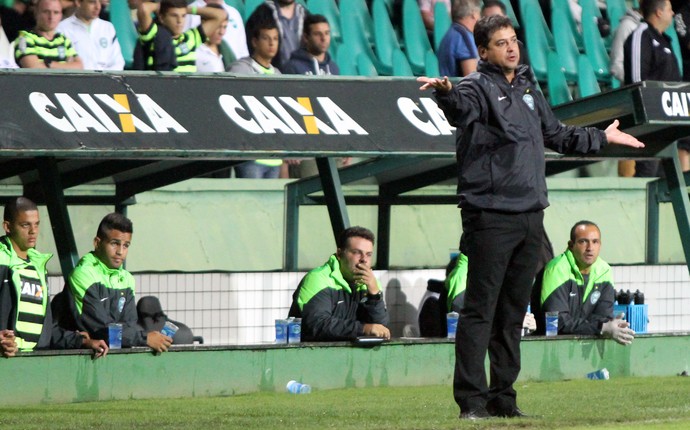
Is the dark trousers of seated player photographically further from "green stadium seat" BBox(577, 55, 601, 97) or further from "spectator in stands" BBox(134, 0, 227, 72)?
"green stadium seat" BBox(577, 55, 601, 97)

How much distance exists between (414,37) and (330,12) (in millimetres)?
946

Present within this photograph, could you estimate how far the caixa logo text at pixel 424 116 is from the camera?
9.87 meters

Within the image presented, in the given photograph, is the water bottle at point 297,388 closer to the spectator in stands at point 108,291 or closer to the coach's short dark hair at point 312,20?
the spectator in stands at point 108,291

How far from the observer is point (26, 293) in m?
8.70

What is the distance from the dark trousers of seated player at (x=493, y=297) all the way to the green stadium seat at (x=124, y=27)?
24.9 ft

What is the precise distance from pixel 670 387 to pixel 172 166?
12.6 ft

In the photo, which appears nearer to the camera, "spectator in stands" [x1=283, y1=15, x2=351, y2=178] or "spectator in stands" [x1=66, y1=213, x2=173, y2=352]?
"spectator in stands" [x1=66, y1=213, x2=173, y2=352]

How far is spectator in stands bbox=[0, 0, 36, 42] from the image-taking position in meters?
12.6

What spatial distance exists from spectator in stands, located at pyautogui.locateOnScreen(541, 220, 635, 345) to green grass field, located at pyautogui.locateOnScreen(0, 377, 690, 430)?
62 cm

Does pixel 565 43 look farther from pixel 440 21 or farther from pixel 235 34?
pixel 235 34

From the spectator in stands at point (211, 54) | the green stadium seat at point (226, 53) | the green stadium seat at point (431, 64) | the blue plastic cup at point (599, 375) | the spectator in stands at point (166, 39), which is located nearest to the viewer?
the blue plastic cup at point (599, 375)

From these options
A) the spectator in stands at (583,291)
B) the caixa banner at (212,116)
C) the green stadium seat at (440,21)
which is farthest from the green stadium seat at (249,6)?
the spectator in stands at (583,291)

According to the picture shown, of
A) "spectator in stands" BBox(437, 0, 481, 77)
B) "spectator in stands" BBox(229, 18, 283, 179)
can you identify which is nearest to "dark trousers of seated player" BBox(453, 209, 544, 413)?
"spectator in stands" BBox(229, 18, 283, 179)

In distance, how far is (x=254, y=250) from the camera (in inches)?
474
